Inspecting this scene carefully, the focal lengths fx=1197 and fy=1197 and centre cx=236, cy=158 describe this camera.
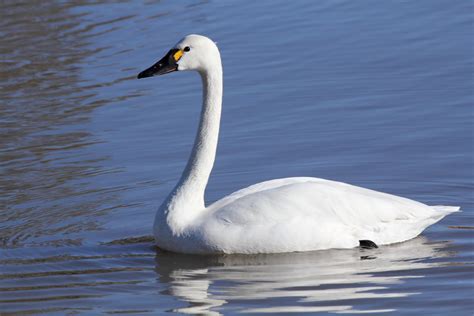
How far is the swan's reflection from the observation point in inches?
290

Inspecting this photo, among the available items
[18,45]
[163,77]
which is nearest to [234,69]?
[163,77]

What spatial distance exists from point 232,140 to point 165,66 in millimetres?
2356

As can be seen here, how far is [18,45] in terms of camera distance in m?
15.8

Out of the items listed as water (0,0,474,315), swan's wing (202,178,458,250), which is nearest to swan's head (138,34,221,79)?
swan's wing (202,178,458,250)

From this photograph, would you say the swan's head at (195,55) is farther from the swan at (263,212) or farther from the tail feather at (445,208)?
the tail feather at (445,208)

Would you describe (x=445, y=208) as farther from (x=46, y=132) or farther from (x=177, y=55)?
(x=46, y=132)

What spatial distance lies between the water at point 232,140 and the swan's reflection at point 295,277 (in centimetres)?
2

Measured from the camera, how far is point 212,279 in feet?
26.4

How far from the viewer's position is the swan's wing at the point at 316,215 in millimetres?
8539

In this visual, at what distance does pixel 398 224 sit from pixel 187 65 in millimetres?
1953

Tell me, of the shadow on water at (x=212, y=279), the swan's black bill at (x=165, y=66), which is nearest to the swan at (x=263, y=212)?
the swan's black bill at (x=165, y=66)

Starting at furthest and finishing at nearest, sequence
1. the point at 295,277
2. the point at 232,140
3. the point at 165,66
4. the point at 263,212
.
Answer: the point at 232,140
the point at 165,66
the point at 263,212
the point at 295,277

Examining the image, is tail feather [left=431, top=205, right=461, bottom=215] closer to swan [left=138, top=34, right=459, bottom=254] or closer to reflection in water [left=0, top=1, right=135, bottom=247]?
swan [left=138, top=34, right=459, bottom=254]

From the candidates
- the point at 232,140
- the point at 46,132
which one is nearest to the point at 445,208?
the point at 232,140
